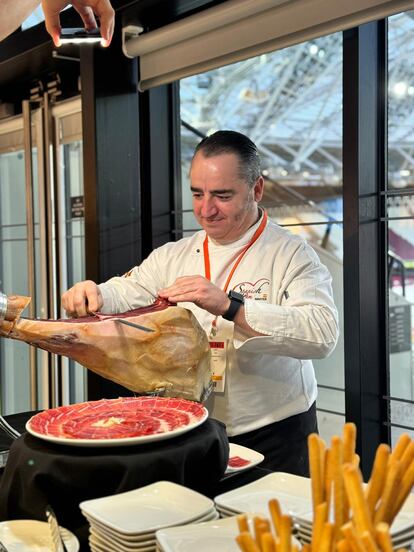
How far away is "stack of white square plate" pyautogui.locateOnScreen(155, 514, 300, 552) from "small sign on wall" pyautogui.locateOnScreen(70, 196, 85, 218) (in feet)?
10.9

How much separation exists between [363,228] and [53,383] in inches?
97.7

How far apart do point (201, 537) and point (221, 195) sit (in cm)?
144

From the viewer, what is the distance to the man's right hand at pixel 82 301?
2143 mm

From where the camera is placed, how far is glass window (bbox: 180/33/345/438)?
312 centimetres

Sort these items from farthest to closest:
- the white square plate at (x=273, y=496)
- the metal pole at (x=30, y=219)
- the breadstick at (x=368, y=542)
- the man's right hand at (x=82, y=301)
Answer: the metal pole at (x=30, y=219), the man's right hand at (x=82, y=301), the white square plate at (x=273, y=496), the breadstick at (x=368, y=542)

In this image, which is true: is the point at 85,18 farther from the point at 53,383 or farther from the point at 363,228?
the point at 53,383

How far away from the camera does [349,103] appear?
A: 254cm

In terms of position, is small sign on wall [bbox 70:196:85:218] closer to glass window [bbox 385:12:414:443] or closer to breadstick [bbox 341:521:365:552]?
glass window [bbox 385:12:414:443]

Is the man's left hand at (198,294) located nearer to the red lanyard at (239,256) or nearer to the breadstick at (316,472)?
the red lanyard at (239,256)

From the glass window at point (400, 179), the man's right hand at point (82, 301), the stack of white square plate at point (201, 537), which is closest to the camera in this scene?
the stack of white square plate at point (201, 537)

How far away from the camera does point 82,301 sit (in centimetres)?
215

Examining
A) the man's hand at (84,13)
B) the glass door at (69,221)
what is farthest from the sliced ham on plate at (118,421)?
the glass door at (69,221)

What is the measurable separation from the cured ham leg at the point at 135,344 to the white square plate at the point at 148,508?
61 cm

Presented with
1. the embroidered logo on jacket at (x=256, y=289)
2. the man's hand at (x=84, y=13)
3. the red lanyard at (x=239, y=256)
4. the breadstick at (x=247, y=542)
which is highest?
the man's hand at (x=84, y=13)
